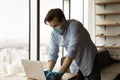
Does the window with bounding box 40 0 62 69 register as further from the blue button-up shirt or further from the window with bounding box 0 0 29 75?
the blue button-up shirt

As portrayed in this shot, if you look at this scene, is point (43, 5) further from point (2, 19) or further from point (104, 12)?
point (104, 12)

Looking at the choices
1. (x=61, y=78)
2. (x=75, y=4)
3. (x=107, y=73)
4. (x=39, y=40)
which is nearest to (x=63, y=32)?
(x=61, y=78)

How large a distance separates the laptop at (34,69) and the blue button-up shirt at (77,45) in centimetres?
33

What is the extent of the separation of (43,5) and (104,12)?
2504 millimetres

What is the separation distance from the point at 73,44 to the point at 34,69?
17.1 inches

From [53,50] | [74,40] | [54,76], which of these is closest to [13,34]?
[53,50]

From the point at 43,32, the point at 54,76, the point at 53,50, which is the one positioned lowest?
the point at 54,76

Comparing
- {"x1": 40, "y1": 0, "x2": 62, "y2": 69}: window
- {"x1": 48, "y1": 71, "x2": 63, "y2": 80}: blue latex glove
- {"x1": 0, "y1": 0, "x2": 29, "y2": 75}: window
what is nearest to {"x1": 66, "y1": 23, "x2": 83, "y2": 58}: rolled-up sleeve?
{"x1": 48, "y1": 71, "x2": 63, "y2": 80}: blue latex glove

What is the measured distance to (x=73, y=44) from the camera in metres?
2.05

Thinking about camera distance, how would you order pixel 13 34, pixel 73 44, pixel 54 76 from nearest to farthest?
A: pixel 54 76
pixel 73 44
pixel 13 34

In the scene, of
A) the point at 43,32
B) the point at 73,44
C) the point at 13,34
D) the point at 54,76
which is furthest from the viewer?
the point at 43,32

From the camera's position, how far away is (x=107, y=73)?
4648mm

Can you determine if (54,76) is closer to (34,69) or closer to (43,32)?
(34,69)

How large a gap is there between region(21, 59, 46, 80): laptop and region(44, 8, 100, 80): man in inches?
3.4
